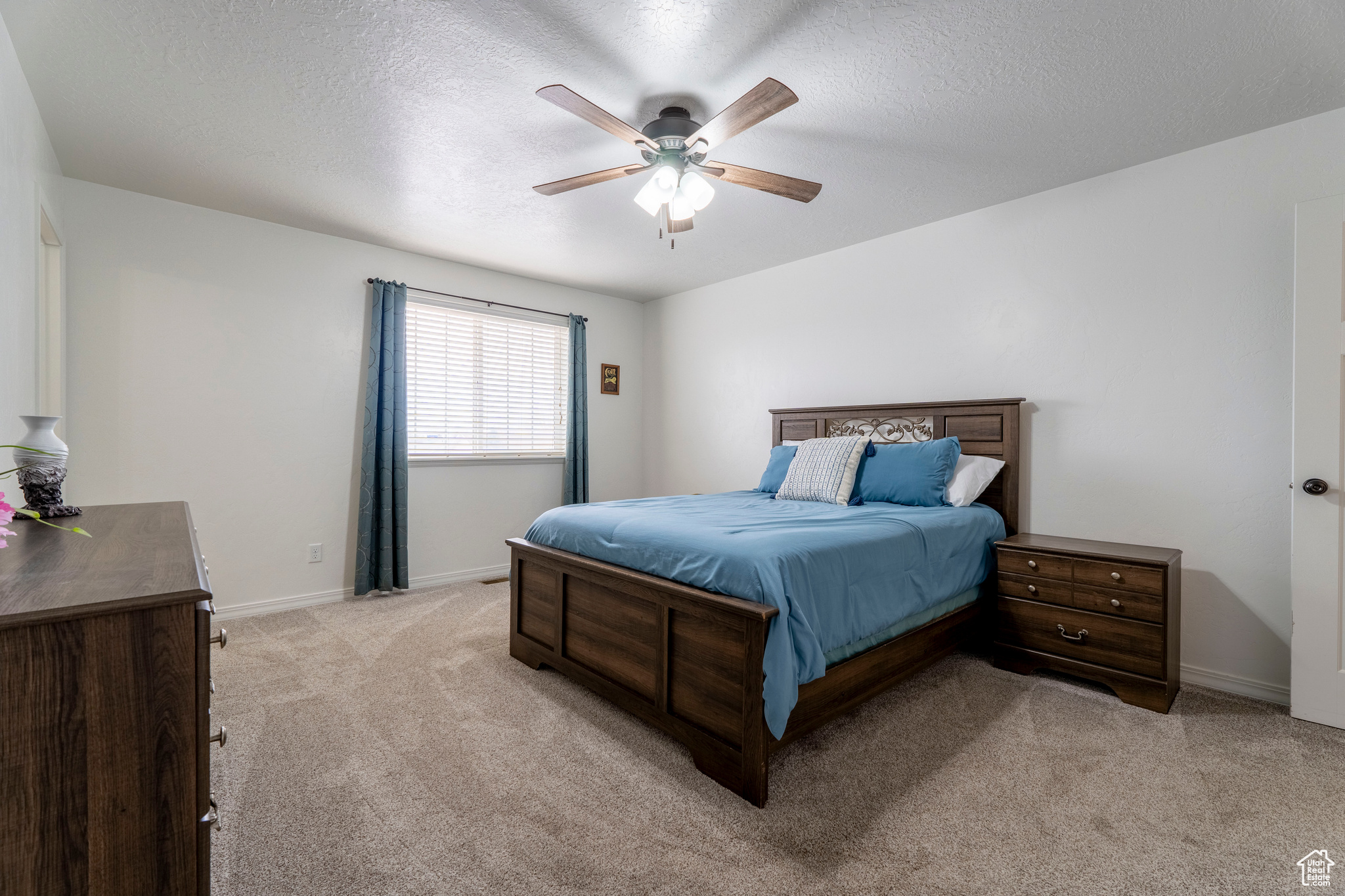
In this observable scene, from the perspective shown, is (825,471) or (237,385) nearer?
(825,471)

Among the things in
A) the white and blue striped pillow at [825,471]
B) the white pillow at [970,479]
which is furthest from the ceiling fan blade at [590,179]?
the white pillow at [970,479]

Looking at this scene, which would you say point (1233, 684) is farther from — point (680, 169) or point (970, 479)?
point (680, 169)

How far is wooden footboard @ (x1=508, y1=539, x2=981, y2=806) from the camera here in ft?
5.89

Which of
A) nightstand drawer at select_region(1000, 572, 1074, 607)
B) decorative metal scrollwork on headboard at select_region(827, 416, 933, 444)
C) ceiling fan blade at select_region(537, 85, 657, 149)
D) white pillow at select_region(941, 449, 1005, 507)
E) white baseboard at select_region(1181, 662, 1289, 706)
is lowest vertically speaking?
white baseboard at select_region(1181, 662, 1289, 706)

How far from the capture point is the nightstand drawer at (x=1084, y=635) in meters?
2.39

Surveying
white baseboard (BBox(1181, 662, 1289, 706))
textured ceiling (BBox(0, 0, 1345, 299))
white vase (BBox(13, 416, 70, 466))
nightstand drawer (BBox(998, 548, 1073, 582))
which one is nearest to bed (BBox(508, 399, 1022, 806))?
nightstand drawer (BBox(998, 548, 1073, 582))

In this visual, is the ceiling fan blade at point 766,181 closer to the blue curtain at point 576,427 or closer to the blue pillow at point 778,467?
the blue pillow at point 778,467

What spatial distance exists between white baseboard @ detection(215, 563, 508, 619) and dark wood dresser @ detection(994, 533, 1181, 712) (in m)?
3.50

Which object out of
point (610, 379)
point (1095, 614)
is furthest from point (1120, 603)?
point (610, 379)

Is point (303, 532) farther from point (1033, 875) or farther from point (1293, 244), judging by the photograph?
point (1293, 244)

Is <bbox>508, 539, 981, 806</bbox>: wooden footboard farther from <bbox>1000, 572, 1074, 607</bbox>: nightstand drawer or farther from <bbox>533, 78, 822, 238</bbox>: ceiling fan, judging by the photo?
<bbox>533, 78, 822, 238</bbox>: ceiling fan

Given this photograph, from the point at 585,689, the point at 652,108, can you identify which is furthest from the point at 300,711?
the point at 652,108

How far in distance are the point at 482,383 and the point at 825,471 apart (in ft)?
9.05

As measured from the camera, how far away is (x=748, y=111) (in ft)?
6.44
